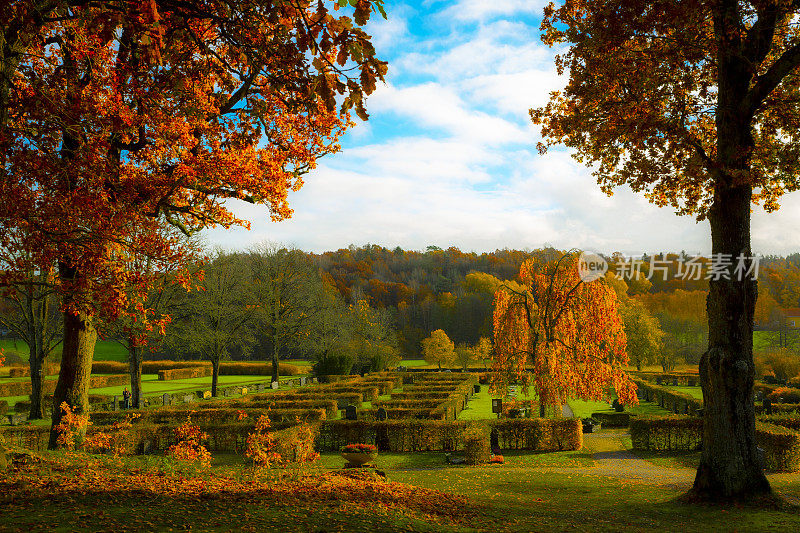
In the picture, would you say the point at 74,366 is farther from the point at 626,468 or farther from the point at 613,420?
the point at 613,420

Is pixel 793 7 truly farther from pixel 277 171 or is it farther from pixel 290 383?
pixel 290 383

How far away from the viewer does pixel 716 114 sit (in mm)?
10938

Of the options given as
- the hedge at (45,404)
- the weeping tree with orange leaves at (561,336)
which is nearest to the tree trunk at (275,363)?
the hedge at (45,404)

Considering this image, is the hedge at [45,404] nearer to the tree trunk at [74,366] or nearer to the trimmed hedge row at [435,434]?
the trimmed hedge row at [435,434]

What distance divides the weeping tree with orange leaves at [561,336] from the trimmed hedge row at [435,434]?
2706 mm

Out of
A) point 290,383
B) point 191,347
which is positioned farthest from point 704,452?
point 290,383

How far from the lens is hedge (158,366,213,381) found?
51222 millimetres

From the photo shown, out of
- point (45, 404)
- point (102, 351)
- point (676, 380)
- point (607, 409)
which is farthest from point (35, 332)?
point (102, 351)

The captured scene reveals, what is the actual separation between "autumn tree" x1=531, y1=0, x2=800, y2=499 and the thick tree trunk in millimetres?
20

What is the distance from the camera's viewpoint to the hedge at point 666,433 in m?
19.2

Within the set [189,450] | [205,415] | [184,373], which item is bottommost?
[184,373]

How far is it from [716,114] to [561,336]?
14.2 m

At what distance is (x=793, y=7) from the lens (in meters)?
10.0

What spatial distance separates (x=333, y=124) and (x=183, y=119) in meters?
3.37
